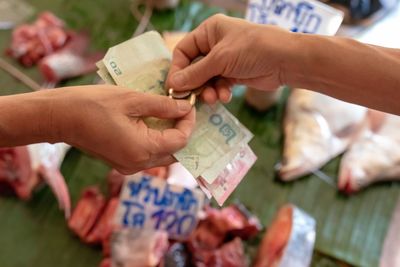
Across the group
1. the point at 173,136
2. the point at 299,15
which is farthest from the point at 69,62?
the point at 173,136

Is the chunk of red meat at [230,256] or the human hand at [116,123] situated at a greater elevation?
the human hand at [116,123]

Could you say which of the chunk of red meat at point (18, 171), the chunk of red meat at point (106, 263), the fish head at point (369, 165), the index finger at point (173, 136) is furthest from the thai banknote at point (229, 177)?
the chunk of red meat at point (18, 171)

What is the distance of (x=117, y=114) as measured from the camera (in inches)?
33.4

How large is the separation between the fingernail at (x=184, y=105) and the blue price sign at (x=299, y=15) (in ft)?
2.25

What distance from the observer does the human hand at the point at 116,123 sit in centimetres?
84

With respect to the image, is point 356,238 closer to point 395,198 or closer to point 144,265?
point 395,198

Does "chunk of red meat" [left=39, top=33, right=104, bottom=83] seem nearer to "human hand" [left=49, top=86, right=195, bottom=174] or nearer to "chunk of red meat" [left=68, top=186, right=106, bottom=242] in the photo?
"chunk of red meat" [left=68, top=186, right=106, bottom=242]

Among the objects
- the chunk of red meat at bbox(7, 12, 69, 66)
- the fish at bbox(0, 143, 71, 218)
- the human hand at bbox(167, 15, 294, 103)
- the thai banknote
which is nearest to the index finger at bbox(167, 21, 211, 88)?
the human hand at bbox(167, 15, 294, 103)

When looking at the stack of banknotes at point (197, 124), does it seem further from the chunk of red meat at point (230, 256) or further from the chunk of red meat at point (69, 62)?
the chunk of red meat at point (69, 62)

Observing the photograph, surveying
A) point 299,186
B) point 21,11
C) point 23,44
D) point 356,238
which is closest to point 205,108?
point 299,186

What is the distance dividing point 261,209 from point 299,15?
2.08 feet

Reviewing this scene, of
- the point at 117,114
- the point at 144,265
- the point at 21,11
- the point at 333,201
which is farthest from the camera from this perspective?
the point at 21,11

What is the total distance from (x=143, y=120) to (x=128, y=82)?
10 centimetres

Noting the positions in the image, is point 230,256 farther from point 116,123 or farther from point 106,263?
point 116,123
